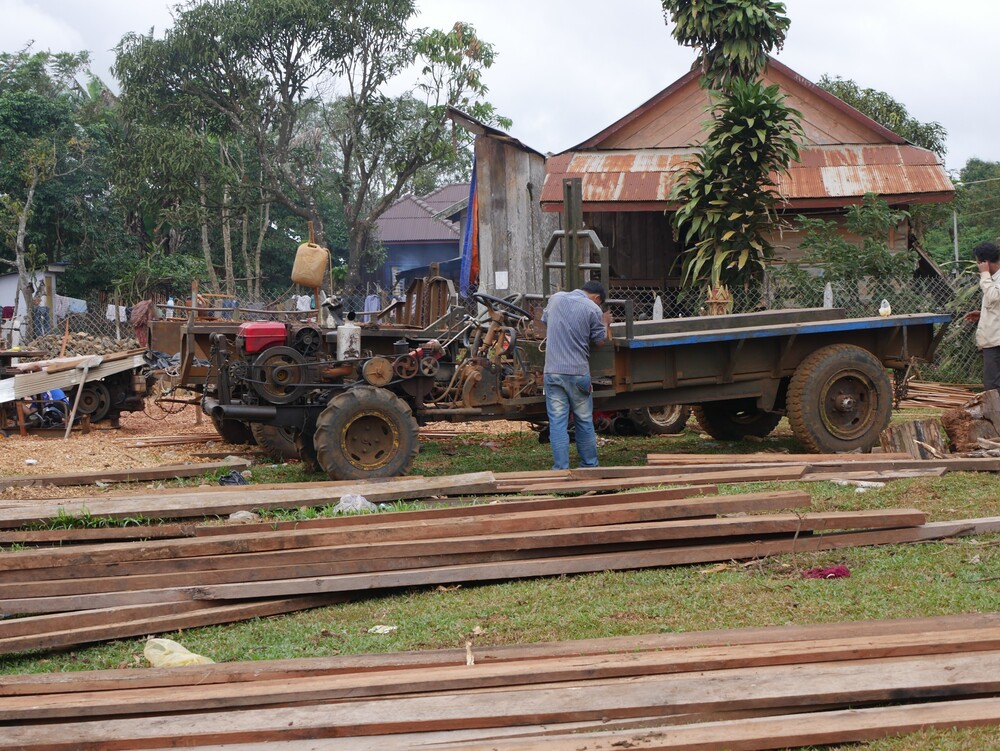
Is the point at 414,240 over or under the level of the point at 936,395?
over

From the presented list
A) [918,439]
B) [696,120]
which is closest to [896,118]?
[696,120]

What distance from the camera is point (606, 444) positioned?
37.9ft

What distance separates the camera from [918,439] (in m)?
9.50

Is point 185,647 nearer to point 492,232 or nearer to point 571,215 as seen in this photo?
point 571,215

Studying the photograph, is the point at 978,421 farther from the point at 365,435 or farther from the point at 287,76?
the point at 287,76

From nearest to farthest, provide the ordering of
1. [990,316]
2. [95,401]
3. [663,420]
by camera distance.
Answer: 1. [990,316]
2. [663,420]
3. [95,401]

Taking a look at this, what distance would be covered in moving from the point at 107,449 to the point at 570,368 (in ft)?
18.2

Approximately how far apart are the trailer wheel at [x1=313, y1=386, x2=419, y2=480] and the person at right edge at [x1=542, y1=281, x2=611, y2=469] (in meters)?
1.21

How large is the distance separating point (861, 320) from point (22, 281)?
23378 millimetres

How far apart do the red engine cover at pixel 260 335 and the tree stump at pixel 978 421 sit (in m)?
6.08

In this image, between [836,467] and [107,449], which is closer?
[836,467]

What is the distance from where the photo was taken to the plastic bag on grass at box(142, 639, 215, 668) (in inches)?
199

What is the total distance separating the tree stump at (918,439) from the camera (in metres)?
9.37

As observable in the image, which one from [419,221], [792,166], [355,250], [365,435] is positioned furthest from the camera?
[419,221]
